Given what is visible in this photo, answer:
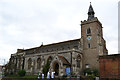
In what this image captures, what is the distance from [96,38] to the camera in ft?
159

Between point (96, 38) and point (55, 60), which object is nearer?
point (55, 60)

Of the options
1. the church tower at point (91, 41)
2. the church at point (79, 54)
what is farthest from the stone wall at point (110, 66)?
the church tower at point (91, 41)

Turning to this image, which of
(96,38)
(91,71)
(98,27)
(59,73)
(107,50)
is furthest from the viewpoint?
(107,50)

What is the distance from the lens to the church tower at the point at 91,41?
47281 millimetres

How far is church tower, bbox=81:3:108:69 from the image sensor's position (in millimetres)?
47281

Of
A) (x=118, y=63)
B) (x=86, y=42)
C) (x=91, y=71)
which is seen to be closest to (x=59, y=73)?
(x=91, y=71)

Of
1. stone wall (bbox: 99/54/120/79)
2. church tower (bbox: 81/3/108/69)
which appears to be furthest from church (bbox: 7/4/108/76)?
stone wall (bbox: 99/54/120/79)

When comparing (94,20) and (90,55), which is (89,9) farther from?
(90,55)

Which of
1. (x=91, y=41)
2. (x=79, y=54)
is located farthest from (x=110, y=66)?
(x=91, y=41)

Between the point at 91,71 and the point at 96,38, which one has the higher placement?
the point at 96,38

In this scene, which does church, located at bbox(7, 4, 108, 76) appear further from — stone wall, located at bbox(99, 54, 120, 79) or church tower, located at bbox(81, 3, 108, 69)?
stone wall, located at bbox(99, 54, 120, 79)

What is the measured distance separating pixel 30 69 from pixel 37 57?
622 centimetres

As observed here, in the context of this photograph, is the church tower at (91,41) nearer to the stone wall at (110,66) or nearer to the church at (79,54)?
the church at (79,54)

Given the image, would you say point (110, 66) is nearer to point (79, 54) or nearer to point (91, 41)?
point (79, 54)
